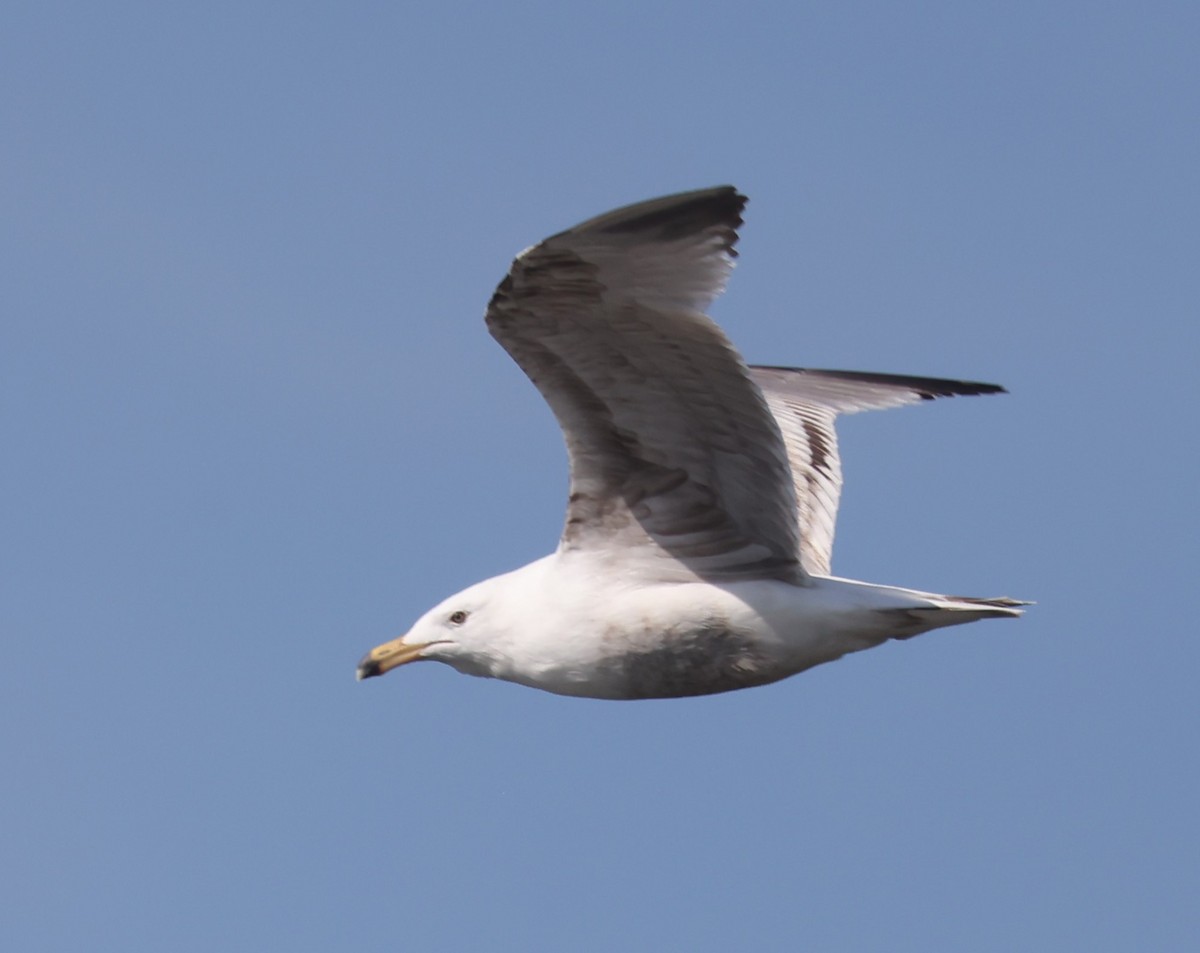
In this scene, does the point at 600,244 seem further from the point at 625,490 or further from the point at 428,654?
the point at 428,654

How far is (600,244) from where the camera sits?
26.6ft

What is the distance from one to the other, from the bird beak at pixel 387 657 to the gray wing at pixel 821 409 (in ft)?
7.97

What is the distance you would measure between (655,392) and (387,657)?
2.53 meters

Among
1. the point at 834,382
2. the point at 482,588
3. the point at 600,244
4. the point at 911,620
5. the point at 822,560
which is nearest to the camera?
the point at 600,244

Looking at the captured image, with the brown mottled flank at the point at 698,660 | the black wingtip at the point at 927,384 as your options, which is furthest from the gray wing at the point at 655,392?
the black wingtip at the point at 927,384

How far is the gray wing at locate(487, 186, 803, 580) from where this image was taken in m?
8.14

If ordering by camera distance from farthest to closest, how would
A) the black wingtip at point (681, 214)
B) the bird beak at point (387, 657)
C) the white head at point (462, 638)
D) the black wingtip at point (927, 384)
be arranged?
1. the black wingtip at point (927, 384)
2. the bird beak at point (387, 657)
3. the white head at point (462, 638)
4. the black wingtip at point (681, 214)

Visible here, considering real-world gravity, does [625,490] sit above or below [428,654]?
above

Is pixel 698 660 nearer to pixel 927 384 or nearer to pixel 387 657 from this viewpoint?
pixel 387 657

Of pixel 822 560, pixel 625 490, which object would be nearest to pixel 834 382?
pixel 822 560

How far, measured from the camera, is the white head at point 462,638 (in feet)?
32.7

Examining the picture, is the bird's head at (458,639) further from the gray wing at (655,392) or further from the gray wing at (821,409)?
the gray wing at (821,409)

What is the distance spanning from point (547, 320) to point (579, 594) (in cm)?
176

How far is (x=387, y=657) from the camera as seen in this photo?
10.4 meters
